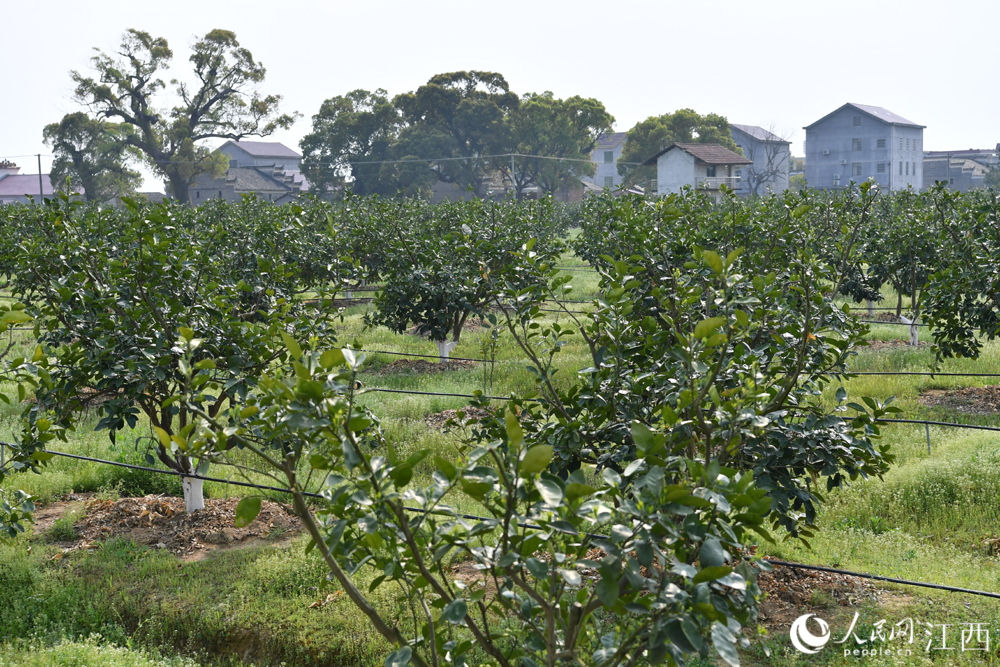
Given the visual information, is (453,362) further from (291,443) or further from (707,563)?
(707,563)

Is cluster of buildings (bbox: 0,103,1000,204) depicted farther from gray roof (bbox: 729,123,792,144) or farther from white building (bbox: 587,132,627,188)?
white building (bbox: 587,132,627,188)

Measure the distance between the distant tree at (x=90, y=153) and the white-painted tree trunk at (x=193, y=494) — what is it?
144 feet

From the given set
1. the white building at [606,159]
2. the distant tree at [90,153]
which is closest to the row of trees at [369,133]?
the distant tree at [90,153]

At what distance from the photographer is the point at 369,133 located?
52.9 meters

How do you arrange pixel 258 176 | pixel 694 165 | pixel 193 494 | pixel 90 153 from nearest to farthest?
pixel 193 494, pixel 90 153, pixel 694 165, pixel 258 176

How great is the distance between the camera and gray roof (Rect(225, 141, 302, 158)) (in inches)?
2968

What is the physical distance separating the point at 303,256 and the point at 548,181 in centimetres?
4232

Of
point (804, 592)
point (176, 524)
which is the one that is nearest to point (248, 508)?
point (804, 592)

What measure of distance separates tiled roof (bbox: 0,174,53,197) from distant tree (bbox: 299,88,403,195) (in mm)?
24107

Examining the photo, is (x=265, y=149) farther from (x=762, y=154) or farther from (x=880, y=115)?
(x=880, y=115)

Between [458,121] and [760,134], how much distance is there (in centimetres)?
2769

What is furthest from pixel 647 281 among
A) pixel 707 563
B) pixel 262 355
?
pixel 707 563

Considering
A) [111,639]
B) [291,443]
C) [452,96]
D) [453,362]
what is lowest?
[111,639]

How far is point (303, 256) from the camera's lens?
551 inches
